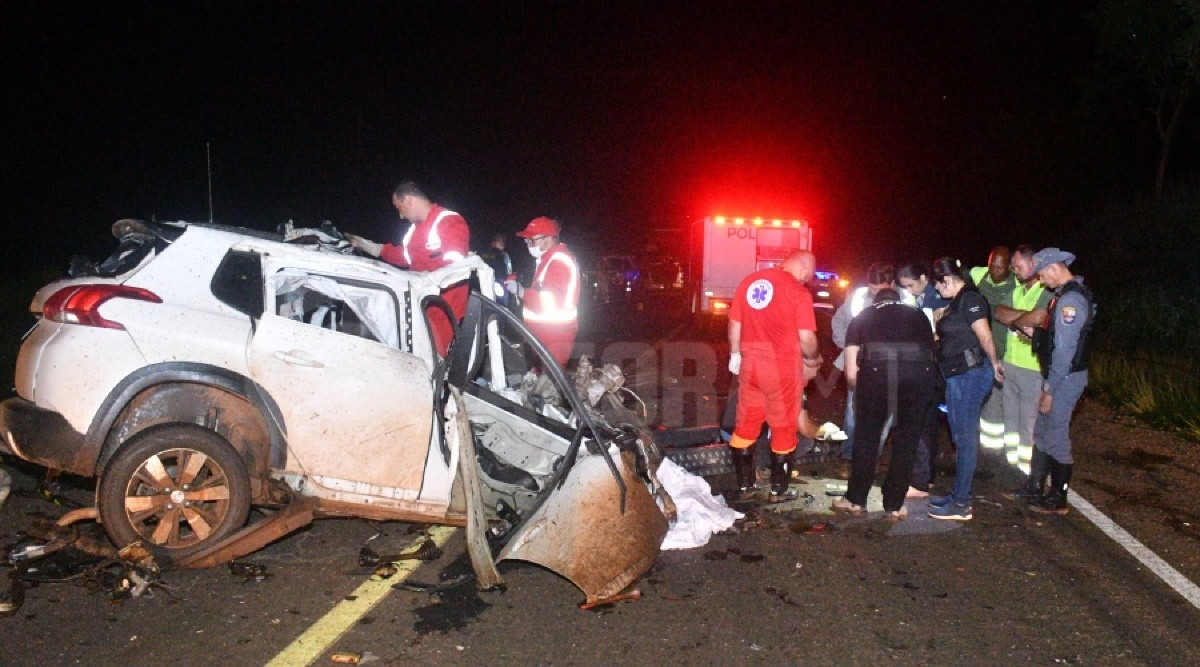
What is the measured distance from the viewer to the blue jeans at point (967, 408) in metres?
6.30

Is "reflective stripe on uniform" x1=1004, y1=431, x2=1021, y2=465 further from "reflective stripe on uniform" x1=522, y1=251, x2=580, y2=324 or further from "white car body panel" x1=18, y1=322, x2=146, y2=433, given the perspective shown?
"white car body panel" x1=18, y1=322, x2=146, y2=433

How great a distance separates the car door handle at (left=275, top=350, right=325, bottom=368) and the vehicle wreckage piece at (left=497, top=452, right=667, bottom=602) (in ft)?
4.31

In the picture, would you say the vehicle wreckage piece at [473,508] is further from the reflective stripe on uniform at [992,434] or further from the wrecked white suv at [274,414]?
the reflective stripe on uniform at [992,434]

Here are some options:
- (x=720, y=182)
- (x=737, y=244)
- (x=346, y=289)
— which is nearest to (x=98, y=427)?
(x=346, y=289)

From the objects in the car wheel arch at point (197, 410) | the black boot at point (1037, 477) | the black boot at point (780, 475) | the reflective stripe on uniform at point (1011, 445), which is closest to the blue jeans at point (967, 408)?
the black boot at point (1037, 477)

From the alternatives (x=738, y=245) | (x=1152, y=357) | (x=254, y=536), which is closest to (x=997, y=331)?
(x=254, y=536)

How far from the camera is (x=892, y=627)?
4477 mm

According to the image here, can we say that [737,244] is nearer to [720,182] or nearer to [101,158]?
[101,158]

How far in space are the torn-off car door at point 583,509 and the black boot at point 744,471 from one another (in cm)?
169

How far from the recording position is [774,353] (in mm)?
6387

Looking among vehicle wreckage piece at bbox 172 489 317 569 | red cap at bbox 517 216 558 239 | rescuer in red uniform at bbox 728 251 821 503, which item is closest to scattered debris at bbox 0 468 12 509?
vehicle wreckage piece at bbox 172 489 317 569

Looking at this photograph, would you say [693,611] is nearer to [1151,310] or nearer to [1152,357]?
[1152,357]

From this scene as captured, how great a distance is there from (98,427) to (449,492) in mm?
1707

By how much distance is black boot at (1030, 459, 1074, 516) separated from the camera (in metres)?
6.36
